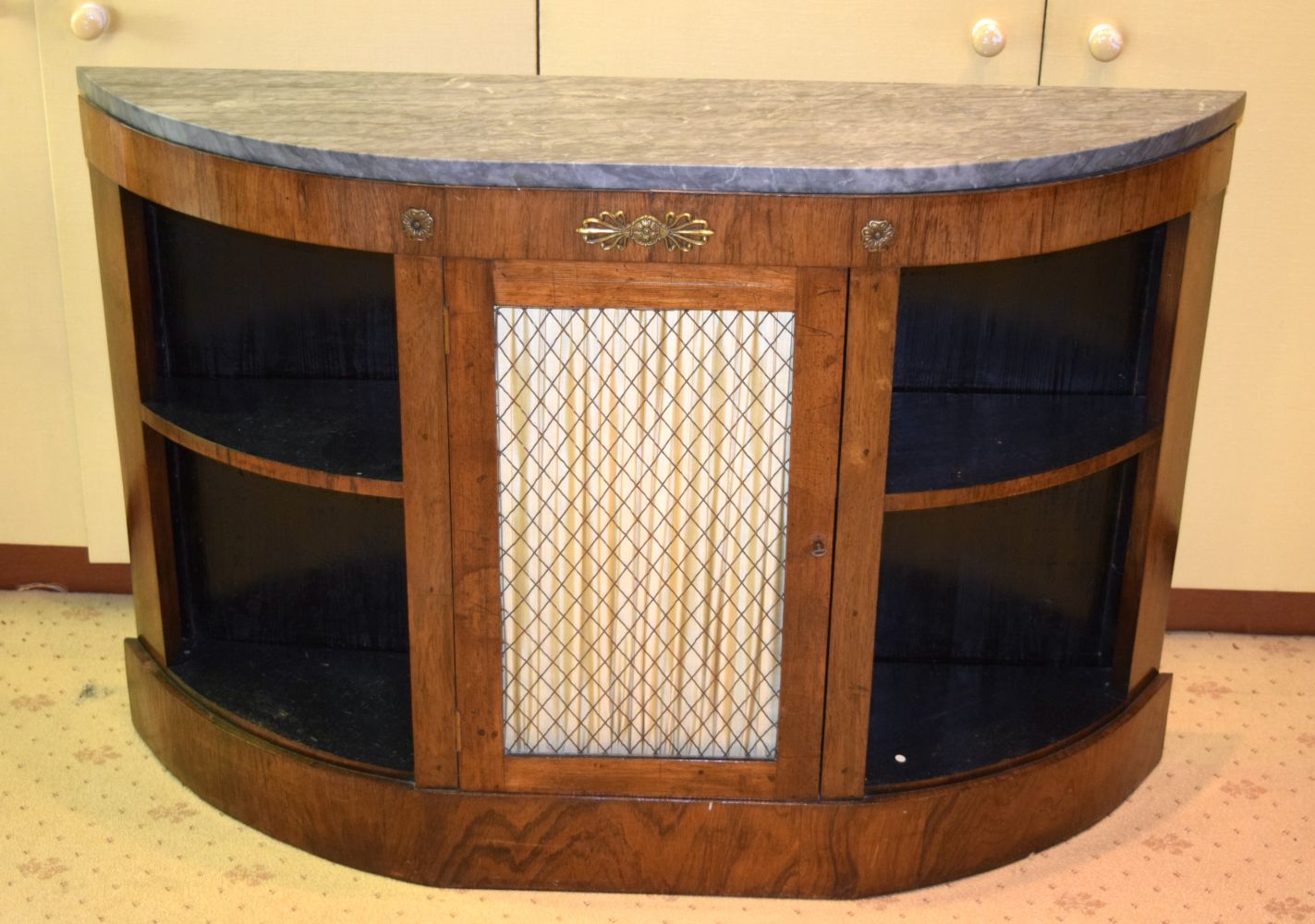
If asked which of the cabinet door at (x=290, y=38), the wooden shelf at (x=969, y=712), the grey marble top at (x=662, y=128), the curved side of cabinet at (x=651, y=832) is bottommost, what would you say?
the curved side of cabinet at (x=651, y=832)

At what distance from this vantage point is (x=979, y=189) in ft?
5.58

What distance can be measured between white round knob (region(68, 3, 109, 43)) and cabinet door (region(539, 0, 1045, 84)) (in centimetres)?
61

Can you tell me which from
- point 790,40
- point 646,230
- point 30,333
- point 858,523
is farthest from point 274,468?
point 790,40

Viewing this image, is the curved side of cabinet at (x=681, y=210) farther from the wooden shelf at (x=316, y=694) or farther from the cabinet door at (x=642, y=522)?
the wooden shelf at (x=316, y=694)

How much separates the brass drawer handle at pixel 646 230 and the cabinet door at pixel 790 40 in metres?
0.65

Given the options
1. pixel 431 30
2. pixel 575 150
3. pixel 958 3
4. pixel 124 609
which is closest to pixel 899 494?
pixel 575 150

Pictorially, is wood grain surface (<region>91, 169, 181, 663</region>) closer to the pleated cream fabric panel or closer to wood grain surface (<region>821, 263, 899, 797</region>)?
the pleated cream fabric panel

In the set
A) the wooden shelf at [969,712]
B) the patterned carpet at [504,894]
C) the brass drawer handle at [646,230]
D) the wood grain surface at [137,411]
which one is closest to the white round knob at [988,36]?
the brass drawer handle at [646,230]

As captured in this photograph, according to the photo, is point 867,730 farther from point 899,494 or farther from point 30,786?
point 30,786

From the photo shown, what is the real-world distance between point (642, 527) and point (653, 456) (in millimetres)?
87

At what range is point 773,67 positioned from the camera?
2258 millimetres

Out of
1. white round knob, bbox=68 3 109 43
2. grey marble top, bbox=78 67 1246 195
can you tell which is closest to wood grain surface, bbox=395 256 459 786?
grey marble top, bbox=78 67 1246 195

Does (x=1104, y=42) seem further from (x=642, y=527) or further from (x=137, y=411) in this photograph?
(x=137, y=411)

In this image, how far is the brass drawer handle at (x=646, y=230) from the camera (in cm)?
168
